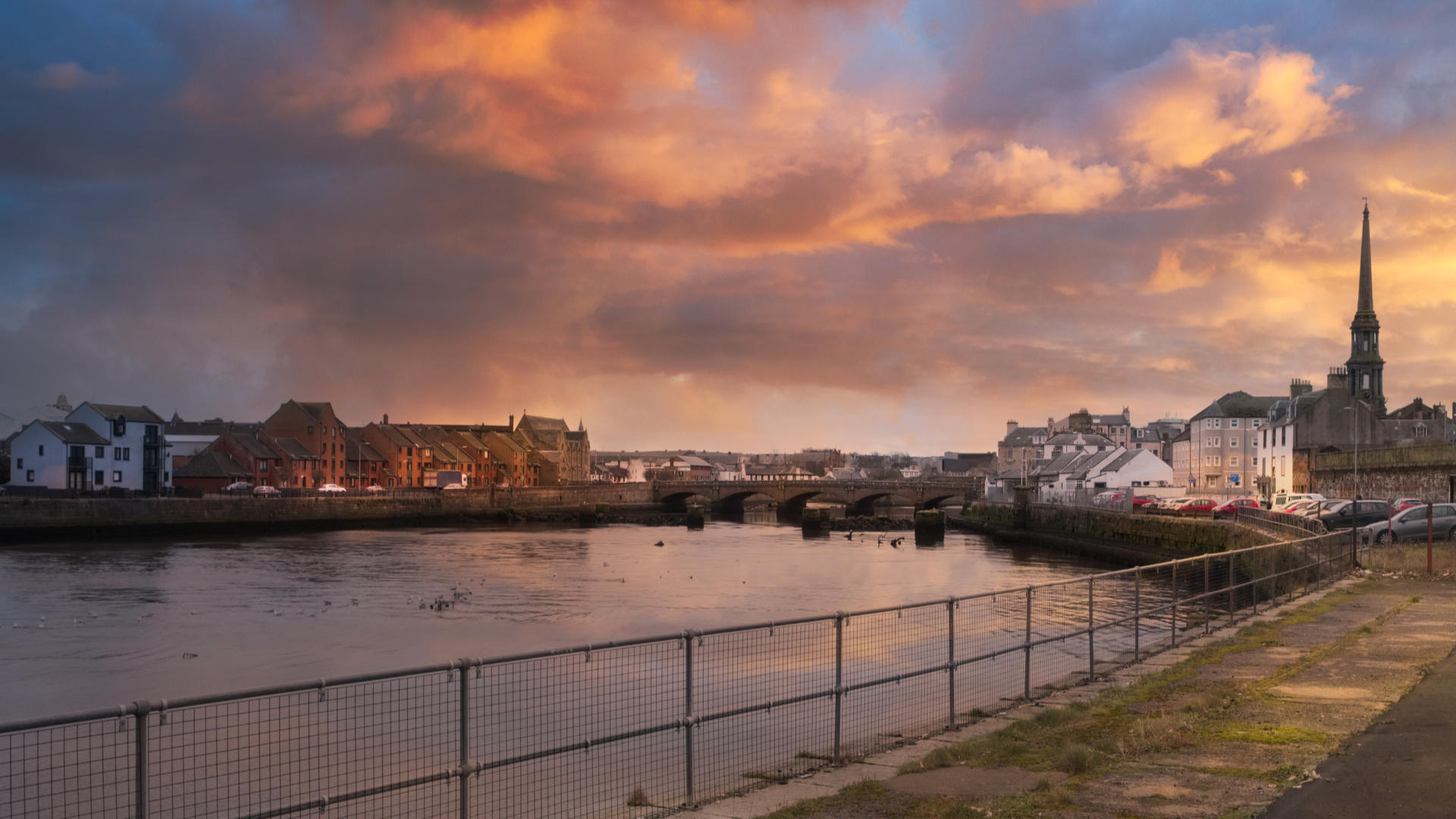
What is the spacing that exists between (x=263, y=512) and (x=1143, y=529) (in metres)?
76.5

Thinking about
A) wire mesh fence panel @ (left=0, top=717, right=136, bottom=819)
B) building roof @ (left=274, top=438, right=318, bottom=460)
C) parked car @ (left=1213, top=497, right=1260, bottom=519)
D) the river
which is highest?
building roof @ (left=274, top=438, right=318, bottom=460)

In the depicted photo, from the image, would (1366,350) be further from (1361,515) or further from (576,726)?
(576,726)

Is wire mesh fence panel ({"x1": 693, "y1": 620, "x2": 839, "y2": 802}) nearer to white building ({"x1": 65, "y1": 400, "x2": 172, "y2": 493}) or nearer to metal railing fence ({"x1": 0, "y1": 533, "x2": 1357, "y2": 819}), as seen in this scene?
metal railing fence ({"x1": 0, "y1": 533, "x2": 1357, "y2": 819})

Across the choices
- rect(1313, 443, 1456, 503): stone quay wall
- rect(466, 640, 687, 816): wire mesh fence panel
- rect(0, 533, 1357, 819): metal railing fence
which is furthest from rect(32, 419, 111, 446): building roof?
rect(1313, 443, 1456, 503): stone quay wall

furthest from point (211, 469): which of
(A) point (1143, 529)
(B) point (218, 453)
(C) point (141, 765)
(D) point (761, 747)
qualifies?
(C) point (141, 765)

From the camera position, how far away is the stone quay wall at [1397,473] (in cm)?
7088

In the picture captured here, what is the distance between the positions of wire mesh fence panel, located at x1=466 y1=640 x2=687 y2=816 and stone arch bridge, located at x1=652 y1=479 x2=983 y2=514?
4585 inches

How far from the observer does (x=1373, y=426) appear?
115312mm

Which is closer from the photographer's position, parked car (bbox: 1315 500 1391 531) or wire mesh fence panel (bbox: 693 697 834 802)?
wire mesh fence panel (bbox: 693 697 834 802)

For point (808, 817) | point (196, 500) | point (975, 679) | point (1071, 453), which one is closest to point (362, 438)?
point (196, 500)

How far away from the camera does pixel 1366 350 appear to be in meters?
131

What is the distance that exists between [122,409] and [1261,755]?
130 meters

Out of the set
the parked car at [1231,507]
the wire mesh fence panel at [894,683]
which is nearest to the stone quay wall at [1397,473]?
the parked car at [1231,507]

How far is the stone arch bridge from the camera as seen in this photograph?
14412cm
